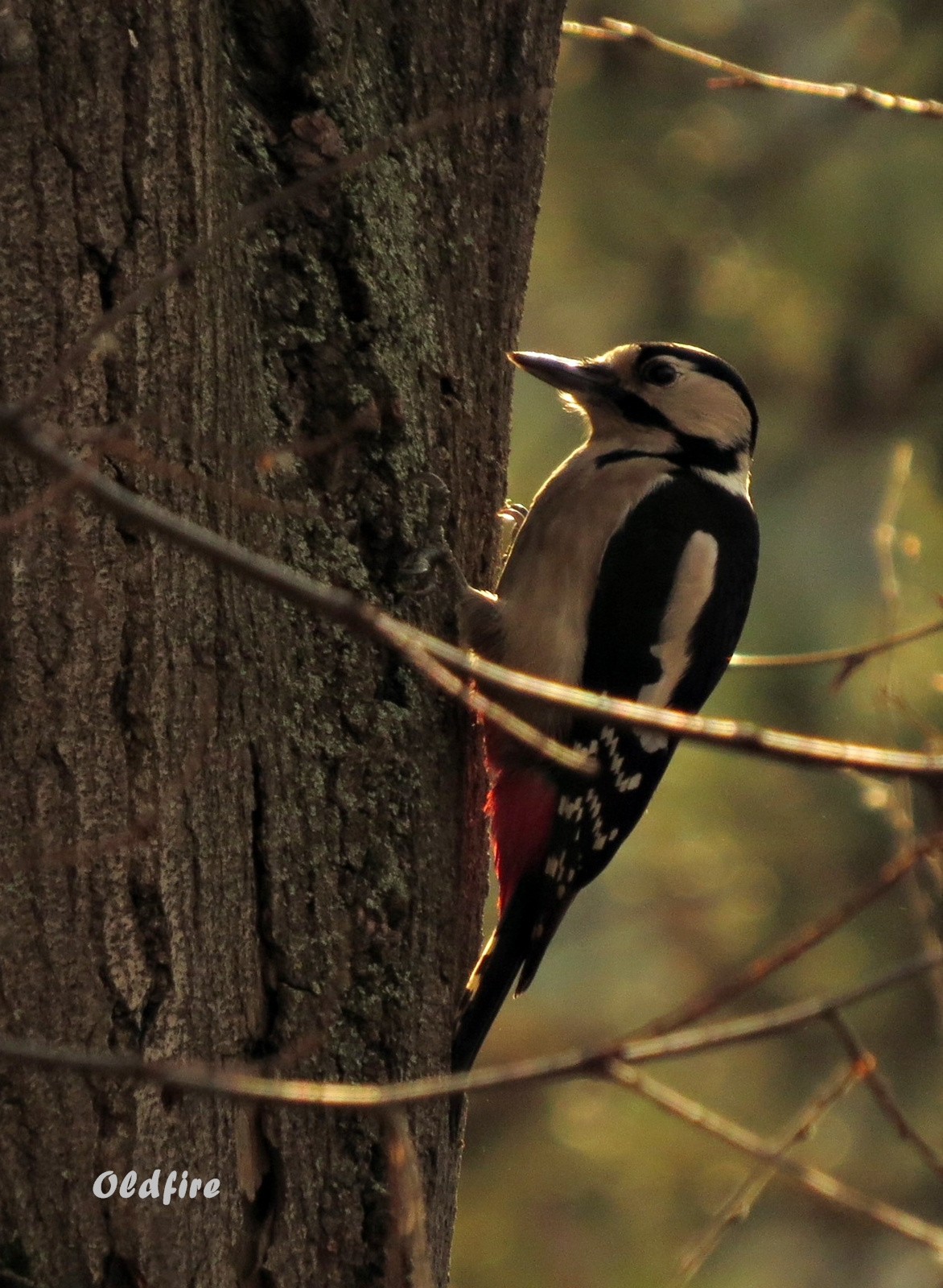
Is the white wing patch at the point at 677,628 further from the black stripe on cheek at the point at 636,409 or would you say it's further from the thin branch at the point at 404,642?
the thin branch at the point at 404,642

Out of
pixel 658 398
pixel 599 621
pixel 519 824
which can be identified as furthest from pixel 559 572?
pixel 658 398

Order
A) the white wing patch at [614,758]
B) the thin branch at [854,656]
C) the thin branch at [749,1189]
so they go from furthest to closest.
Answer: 1. the white wing patch at [614,758]
2. the thin branch at [854,656]
3. the thin branch at [749,1189]

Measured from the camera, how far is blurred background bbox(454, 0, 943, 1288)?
554 cm

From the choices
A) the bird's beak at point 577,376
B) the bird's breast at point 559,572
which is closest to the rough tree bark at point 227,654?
the bird's breast at point 559,572

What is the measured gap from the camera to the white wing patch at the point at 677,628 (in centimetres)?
290

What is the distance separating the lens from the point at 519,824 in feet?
9.11

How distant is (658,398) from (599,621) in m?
0.55

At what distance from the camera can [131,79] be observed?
6.01ft

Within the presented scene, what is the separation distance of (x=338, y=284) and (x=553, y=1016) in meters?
4.53

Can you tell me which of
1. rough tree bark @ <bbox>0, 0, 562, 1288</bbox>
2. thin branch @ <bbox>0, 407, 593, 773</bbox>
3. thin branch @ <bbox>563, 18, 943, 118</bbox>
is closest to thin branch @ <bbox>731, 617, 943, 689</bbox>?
rough tree bark @ <bbox>0, 0, 562, 1288</bbox>

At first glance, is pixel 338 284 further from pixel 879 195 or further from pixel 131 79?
pixel 879 195

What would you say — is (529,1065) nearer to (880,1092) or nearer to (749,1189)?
(880,1092)

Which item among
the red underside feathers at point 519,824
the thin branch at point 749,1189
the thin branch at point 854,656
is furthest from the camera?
the red underside feathers at point 519,824

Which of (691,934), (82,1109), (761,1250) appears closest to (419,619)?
(82,1109)
